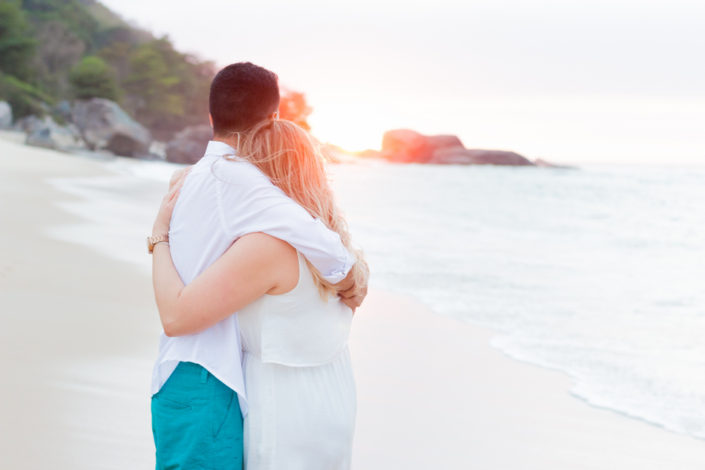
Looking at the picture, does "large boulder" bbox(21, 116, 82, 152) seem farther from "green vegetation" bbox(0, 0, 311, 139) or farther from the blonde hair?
the blonde hair

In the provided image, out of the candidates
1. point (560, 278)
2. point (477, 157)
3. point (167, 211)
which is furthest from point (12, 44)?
point (477, 157)

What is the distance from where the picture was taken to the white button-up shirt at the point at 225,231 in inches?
55.2

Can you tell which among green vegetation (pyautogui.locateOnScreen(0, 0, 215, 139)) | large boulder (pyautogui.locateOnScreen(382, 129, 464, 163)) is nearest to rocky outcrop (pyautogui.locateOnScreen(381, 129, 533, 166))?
large boulder (pyautogui.locateOnScreen(382, 129, 464, 163))

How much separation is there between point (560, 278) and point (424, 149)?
7691 cm

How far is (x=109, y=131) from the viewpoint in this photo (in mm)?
37500

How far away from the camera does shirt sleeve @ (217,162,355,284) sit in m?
1.40

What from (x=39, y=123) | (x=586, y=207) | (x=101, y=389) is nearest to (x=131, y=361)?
(x=101, y=389)

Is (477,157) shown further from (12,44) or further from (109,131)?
(12,44)

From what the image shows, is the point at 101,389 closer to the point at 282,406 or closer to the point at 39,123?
the point at 282,406

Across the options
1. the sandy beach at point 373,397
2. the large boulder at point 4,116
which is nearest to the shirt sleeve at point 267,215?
the sandy beach at point 373,397

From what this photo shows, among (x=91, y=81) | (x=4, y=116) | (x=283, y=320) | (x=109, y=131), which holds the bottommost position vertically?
(x=283, y=320)

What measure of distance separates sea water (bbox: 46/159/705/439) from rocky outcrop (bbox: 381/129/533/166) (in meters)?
61.7

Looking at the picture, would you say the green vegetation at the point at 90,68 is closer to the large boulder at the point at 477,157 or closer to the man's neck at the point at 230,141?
the large boulder at the point at 477,157

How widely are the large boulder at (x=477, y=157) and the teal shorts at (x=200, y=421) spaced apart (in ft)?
223
